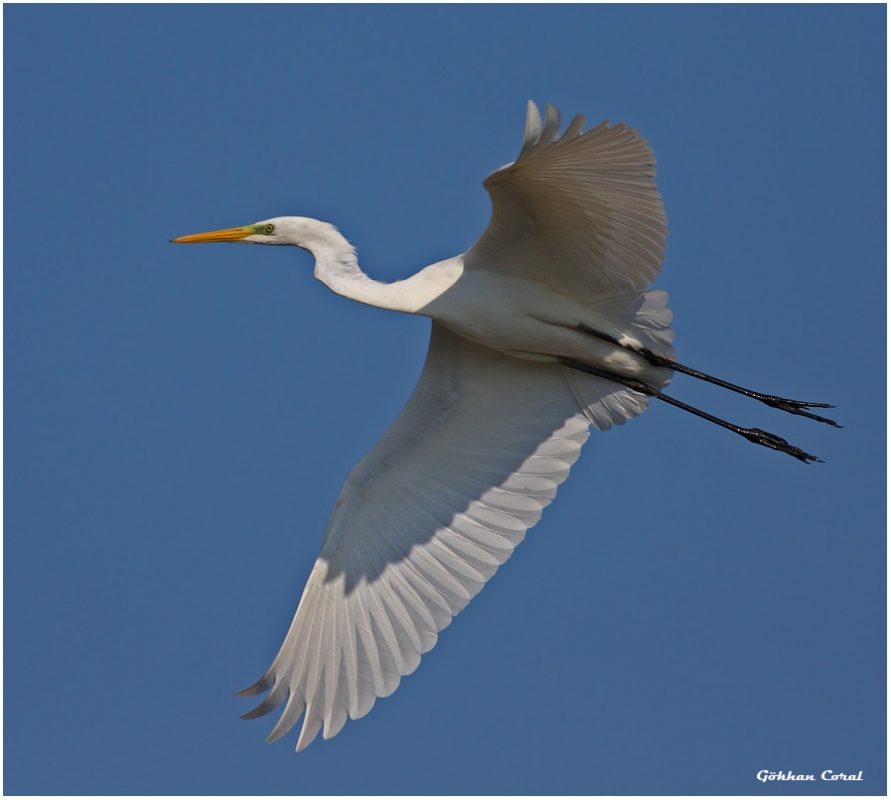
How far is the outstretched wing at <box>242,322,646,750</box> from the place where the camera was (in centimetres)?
755

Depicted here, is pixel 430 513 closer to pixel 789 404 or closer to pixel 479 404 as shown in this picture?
pixel 479 404

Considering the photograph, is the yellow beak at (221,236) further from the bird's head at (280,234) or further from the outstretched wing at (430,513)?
the outstretched wing at (430,513)

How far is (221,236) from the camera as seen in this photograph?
8.20 m

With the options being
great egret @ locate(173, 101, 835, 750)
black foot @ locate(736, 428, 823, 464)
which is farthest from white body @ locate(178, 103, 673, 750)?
black foot @ locate(736, 428, 823, 464)

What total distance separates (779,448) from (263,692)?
3.74 metres

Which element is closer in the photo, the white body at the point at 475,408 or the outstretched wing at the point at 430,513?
the white body at the point at 475,408

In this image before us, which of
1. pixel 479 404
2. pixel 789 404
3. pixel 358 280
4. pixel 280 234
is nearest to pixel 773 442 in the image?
pixel 789 404

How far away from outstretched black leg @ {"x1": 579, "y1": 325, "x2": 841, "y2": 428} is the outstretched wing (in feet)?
1.25

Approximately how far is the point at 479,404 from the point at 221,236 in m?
2.09

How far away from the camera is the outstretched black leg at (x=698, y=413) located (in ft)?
25.5

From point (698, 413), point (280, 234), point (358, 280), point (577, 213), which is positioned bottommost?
point (698, 413)

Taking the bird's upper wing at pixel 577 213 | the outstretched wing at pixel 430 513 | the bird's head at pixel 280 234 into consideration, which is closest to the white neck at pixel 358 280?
the bird's head at pixel 280 234

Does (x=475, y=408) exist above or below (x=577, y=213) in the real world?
below

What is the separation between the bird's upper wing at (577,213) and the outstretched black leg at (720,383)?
294 millimetres
